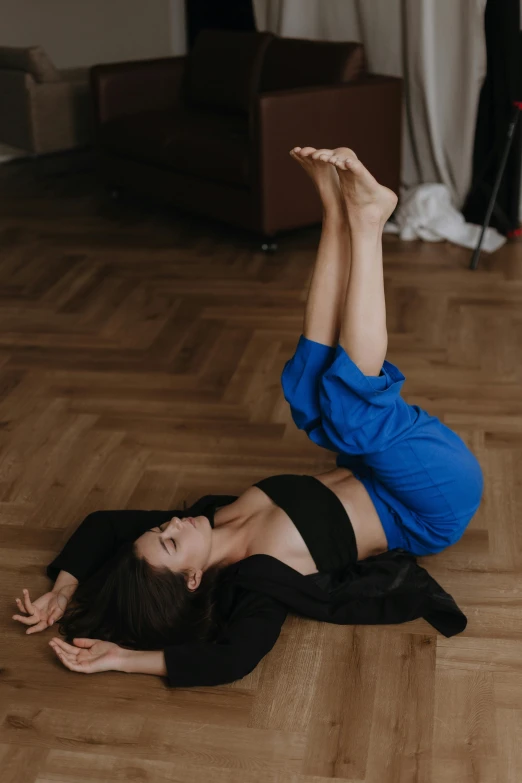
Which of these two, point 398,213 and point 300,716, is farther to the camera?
point 398,213

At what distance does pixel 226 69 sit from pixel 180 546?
376cm

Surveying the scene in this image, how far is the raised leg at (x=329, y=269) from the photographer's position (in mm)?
2146

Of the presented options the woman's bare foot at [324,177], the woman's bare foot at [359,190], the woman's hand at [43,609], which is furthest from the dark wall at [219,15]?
the woman's hand at [43,609]

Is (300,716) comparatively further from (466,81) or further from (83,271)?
(466,81)

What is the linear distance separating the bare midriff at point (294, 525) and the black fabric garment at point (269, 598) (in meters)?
0.04

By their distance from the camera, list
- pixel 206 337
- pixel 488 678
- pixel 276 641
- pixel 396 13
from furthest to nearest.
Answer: pixel 396 13 → pixel 206 337 → pixel 276 641 → pixel 488 678

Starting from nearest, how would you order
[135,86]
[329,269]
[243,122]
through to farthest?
[329,269], [243,122], [135,86]

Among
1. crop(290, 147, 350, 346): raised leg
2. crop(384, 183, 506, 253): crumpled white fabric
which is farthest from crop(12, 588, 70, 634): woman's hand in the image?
crop(384, 183, 506, 253): crumpled white fabric

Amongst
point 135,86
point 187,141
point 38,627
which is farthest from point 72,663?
point 135,86

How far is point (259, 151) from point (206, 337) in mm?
1126

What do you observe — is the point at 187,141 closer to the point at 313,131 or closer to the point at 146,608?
the point at 313,131

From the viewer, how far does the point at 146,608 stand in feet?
6.26

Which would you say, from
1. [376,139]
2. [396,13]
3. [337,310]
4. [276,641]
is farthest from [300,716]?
[396,13]

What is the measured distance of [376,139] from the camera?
468cm
